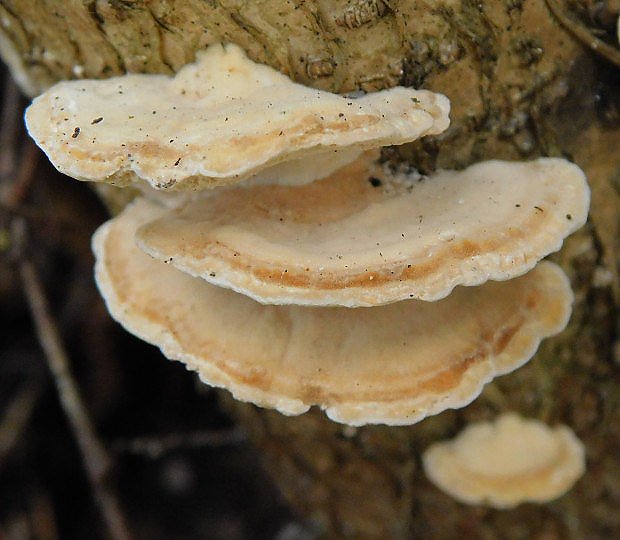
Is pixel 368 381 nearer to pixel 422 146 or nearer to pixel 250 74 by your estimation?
pixel 422 146

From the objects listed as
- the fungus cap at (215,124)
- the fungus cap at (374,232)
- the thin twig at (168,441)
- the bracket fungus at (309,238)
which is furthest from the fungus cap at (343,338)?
the thin twig at (168,441)

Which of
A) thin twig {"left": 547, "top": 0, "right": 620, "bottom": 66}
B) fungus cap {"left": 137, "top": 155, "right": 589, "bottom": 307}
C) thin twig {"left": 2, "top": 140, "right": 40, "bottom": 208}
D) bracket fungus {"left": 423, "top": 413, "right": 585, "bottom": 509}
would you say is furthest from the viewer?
thin twig {"left": 2, "top": 140, "right": 40, "bottom": 208}

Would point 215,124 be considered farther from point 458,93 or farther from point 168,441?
point 168,441

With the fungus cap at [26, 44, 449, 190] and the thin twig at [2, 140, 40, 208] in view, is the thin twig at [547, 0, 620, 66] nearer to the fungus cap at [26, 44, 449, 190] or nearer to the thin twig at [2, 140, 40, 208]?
the fungus cap at [26, 44, 449, 190]

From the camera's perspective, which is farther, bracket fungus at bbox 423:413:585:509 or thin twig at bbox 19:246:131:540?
thin twig at bbox 19:246:131:540

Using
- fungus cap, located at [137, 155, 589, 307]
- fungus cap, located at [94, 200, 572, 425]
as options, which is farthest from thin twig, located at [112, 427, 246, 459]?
fungus cap, located at [137, 155, 589, 307]
